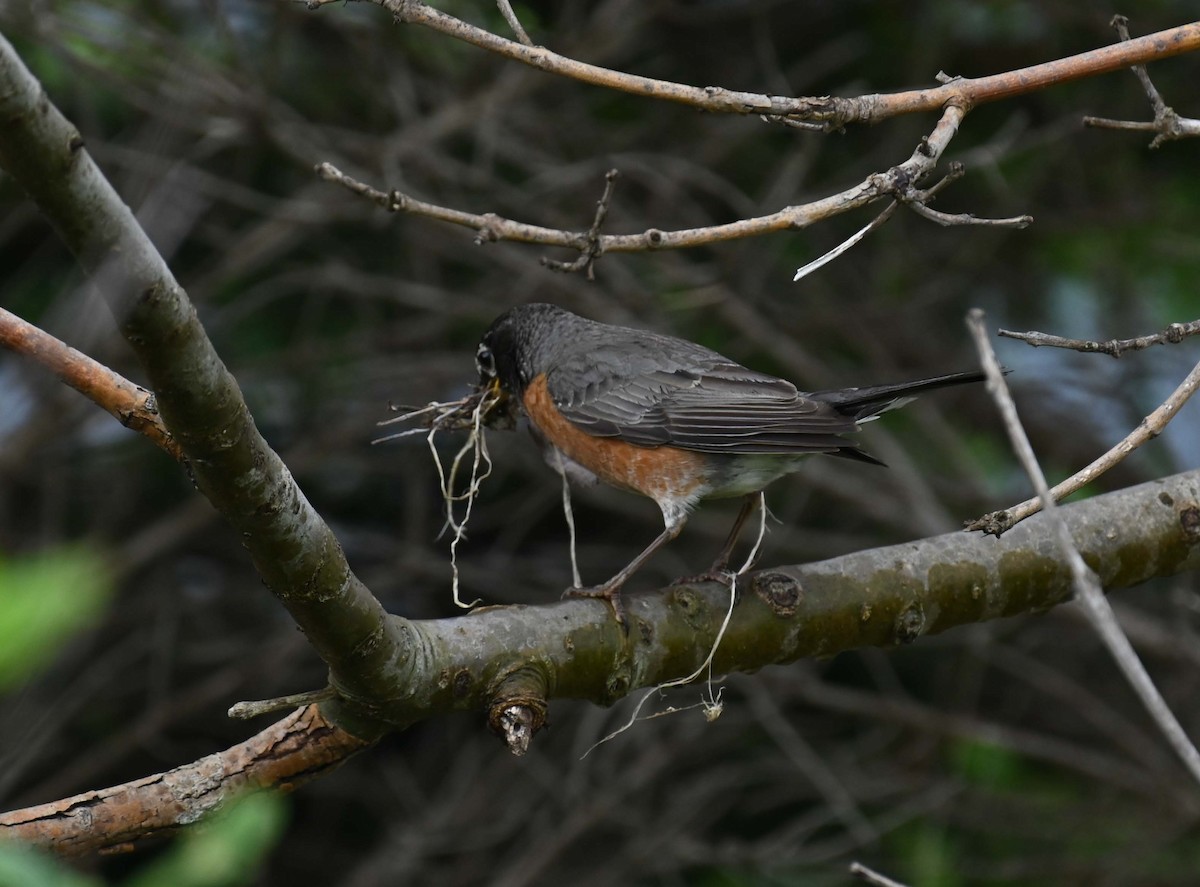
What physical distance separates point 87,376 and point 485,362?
1.72 metres

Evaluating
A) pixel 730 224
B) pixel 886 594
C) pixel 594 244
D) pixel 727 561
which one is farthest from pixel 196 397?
pixel 727 561

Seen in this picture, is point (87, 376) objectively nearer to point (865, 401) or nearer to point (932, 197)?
point (932, 197)

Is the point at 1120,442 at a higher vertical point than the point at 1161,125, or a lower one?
lower

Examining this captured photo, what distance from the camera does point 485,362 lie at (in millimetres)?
4039

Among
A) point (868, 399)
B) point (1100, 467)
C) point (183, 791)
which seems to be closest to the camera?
point (1100, 467)

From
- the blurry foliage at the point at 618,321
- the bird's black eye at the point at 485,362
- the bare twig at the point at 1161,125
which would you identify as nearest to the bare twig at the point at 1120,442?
the bare twig at the point at 1161,125

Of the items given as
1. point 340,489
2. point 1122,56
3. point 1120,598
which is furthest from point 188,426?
point 1120,598

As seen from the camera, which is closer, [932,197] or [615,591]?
[932,197]

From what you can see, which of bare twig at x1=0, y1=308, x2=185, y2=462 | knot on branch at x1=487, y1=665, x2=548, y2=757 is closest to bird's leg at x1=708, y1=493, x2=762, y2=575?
knot on branch at x1=487, y1=665, x2=548, y2=757

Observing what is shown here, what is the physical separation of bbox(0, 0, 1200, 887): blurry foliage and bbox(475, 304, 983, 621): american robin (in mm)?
1138

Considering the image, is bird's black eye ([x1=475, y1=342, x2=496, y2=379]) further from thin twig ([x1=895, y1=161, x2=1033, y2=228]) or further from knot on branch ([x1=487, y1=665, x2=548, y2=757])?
thin twig ([x1=895, y1=161, x2=1033, y2=228])

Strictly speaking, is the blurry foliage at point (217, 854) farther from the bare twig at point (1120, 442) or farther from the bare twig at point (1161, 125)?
the bare twig at point (1161, 125)

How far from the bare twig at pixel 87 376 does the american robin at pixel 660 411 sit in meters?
1.38

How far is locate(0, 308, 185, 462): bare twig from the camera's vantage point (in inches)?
95.7
